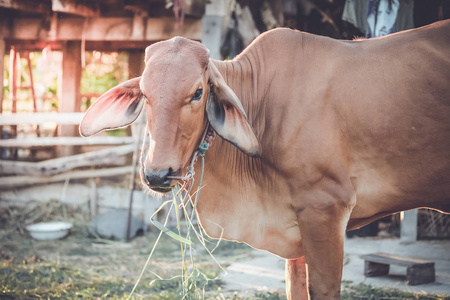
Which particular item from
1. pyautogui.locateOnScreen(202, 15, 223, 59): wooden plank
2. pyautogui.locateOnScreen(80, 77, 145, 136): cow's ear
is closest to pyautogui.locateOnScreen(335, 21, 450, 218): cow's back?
pyautogui.locateOnScreen(80, 77, 145, 136): cow's ear

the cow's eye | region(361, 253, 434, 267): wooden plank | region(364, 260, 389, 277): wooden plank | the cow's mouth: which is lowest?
region(364, 260, 389, 277): wooden plank

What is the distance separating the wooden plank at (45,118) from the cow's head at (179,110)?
5.24 meters

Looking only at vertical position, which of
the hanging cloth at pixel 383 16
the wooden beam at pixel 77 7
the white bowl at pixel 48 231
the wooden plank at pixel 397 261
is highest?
the wooden beam at pixel 77 7

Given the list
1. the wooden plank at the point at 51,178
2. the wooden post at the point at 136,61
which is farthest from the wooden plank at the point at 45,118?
the wooden post at the point at 136,61

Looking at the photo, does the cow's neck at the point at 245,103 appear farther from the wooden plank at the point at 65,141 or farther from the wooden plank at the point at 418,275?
the wooden plank at the point at 65,141

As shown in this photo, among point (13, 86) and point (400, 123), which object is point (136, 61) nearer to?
point (13, 86)

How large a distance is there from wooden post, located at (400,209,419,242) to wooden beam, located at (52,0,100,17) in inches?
222

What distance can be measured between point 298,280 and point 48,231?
5.01 m

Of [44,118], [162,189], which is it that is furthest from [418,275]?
[44,118]

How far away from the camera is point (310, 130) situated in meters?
2.79

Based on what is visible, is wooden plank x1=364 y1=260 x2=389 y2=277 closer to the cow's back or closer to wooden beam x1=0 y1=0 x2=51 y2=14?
the cow's back

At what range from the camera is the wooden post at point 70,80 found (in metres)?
9.74

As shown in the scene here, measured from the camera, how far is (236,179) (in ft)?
10.0

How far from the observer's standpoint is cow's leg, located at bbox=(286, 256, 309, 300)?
3.29m
